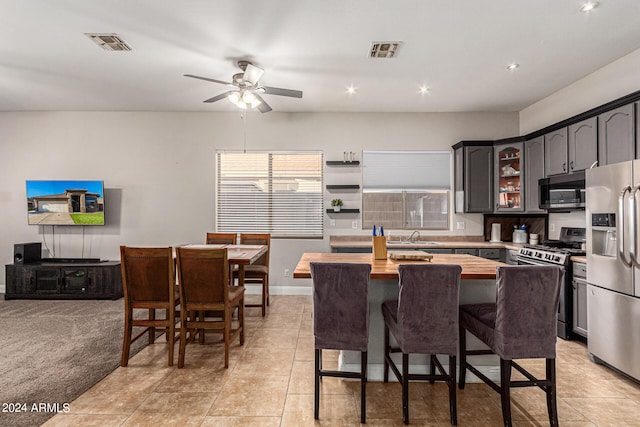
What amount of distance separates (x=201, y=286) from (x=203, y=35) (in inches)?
87.9

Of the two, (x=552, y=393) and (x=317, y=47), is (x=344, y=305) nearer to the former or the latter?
(x=552, y=393)

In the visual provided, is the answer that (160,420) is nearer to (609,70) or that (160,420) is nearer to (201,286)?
(201,286)

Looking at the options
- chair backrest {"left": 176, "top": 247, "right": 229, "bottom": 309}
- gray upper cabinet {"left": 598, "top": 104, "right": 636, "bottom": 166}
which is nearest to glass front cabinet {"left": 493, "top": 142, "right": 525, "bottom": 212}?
gray upper cabinet {"left": 598, "top": 104, "right": 636, "bottom": 166}

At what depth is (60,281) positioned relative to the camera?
16.1 feet

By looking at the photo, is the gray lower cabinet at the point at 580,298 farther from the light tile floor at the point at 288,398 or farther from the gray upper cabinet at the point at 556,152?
the gray upper cabinet at the point at 556,152

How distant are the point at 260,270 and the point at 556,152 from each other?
12.6ft

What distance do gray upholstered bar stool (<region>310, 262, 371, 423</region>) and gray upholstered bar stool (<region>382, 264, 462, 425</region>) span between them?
227 mm

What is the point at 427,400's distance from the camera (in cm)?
235

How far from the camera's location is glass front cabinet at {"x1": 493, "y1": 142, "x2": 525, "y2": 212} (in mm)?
4678

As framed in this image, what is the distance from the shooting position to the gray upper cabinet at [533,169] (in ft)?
14.2

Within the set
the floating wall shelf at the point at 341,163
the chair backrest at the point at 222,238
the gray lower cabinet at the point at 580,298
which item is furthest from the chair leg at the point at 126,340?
the gray lower cabinet at the point at 580,298

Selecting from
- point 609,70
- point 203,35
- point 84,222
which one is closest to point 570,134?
point 609,70

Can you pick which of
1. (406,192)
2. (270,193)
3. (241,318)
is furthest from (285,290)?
(406,192)

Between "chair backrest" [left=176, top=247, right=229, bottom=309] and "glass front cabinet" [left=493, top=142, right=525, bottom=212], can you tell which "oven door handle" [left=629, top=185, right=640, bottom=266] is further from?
"chair backrest" [left=176, top=247, right=229, bottom=309]
